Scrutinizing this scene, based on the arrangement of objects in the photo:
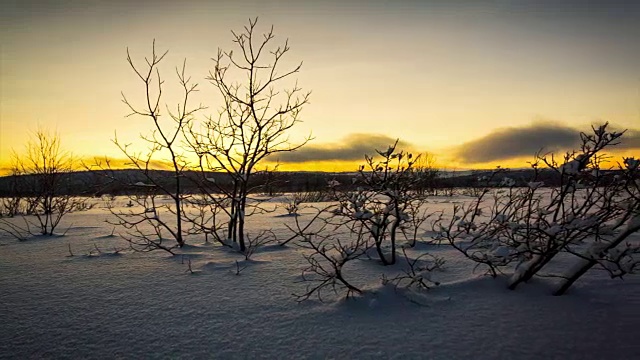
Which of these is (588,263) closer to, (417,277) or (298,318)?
(417,277)

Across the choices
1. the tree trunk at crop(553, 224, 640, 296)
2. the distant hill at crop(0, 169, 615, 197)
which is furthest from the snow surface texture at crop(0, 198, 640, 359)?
the distant hill at crop(0, 169, 615, 197)

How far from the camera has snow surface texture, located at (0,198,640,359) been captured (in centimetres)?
147

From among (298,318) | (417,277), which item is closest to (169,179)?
(298,318)

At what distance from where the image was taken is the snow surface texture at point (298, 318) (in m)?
1.47

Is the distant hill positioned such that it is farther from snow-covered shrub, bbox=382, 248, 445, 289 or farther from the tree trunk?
snow-covered shrub, bbox=382, 248, 445, 289

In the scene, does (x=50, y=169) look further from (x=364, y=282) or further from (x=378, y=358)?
(x=378, y=358)

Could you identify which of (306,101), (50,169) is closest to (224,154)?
(306,101)

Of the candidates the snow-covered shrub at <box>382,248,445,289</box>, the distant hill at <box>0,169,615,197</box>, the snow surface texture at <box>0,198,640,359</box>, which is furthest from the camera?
the distant hill at <box>0,169,615,197</box>

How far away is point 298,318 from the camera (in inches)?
69.2

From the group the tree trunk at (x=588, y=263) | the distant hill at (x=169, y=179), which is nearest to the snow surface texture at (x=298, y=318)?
the tree trunk at (x=588, y=263)

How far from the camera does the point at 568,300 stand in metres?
1.83

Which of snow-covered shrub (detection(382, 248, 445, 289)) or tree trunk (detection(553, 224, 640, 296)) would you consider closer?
tree trunk (detection(553, 224, 640, 296))

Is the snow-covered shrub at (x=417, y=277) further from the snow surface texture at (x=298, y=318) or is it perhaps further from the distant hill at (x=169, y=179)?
the distant hill at (x=169, y=179)

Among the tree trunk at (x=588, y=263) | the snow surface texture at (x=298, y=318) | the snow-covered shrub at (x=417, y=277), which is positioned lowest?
the snow surface texture at (x=298, y=318)
